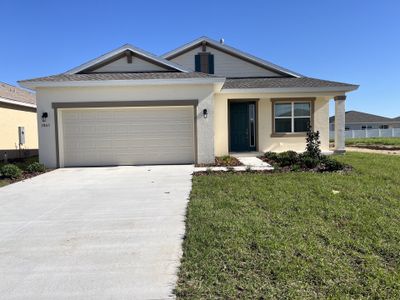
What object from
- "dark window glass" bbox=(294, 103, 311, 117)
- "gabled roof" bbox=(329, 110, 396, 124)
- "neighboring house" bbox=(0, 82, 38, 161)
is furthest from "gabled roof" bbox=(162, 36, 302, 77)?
"gabled roof" bbox=(329, 110, 396, 124)

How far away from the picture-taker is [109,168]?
11977 mm

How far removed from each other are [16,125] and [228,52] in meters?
11.8

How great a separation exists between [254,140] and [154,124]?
5169 mm

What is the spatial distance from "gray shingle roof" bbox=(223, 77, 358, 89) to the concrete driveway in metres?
7.44

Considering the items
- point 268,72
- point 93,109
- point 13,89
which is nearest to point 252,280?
point 93,109

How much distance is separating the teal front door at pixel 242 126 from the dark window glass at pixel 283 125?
106 centimetres

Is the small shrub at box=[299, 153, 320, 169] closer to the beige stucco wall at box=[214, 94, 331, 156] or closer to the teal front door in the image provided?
the beige stucco wall at box=[214, 94, 331, 156]

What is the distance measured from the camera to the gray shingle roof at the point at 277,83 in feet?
46.7

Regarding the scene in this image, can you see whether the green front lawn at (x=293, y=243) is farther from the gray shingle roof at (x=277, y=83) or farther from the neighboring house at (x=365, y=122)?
the neighboring house at (x=365, y=122)

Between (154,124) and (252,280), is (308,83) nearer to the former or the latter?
(154,124)

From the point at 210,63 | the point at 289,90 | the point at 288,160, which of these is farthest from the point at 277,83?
the point at 288,160

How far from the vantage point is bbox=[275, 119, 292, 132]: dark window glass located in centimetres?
1491

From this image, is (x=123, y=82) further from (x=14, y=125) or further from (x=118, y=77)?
(x=14, y=125)

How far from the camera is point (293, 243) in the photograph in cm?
411
